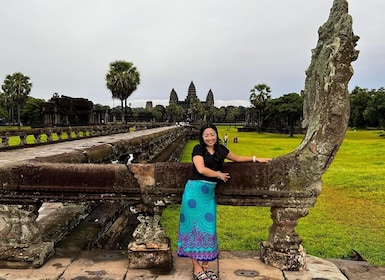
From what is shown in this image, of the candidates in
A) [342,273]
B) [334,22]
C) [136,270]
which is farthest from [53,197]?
[334,22]

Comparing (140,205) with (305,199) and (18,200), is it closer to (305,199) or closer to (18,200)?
(18,200)

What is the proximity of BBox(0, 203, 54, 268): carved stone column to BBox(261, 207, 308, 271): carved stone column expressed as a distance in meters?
2.08

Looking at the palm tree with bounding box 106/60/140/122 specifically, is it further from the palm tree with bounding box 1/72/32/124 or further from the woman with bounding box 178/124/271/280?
the woman with bounding box 178/124/271/280

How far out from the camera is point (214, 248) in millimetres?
3168

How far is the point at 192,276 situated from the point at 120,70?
55.1 m

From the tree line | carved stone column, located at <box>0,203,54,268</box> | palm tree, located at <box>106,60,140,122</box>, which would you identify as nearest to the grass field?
carved stone column, located at <box>0,203,54,268</box>

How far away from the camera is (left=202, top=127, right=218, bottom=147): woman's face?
3.28 m

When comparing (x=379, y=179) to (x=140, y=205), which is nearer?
(x=140, y=205)

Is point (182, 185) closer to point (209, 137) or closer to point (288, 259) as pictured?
point (209, 137)

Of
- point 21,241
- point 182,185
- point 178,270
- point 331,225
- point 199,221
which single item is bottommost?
point 331,225

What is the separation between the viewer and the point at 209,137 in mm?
3277

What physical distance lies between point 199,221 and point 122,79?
5359 centimetres

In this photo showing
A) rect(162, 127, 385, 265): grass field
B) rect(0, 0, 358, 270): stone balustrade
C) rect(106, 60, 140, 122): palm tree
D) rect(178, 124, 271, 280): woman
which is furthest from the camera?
rect(106, 60, 140, 122): palm tree

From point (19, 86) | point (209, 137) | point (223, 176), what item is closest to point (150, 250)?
point (223, 176)
